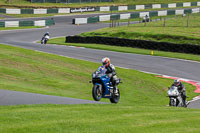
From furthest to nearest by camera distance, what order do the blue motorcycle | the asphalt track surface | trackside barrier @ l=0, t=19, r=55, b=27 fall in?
trackside barrier @ l=0, t=19, r=55, b=27
the asphalt track surface
the blue motorcycle

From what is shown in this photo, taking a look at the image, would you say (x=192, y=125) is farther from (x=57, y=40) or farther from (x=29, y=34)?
(x=29, y=34)

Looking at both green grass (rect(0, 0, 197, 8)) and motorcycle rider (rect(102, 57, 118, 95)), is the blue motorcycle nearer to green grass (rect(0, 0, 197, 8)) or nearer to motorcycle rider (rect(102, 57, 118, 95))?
motorcycle rider (rect(102, 57, 118, 95))

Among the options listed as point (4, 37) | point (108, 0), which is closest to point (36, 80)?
point (4, 37)

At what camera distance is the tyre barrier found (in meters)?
32.1

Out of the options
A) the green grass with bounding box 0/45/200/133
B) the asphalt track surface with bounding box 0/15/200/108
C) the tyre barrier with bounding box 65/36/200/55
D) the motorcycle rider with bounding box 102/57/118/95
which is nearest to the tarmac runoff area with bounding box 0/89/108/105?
the green grass with bounding box 0/45/200/133

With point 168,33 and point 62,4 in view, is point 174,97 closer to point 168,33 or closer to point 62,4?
point 168,33

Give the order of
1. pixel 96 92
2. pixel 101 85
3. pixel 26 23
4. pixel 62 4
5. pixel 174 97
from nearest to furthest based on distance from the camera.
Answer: pixel 96 92 < pixel 101 85 < pixel 174 97 < pixel 26 23 < pixel 62 4

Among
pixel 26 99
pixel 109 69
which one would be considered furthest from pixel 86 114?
pixel 109 69

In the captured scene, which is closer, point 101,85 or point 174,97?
point 101,85

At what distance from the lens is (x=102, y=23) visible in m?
60.8

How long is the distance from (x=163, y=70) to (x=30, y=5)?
141 ft

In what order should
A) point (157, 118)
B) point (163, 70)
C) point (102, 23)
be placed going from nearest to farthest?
point (157, 118) < point (163, 70) < point (102, 23)

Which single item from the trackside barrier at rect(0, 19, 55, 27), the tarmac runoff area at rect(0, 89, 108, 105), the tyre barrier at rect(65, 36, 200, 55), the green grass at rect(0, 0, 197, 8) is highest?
the green grass at rect(0, 0, 197, 8)

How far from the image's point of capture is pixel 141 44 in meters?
36.0
